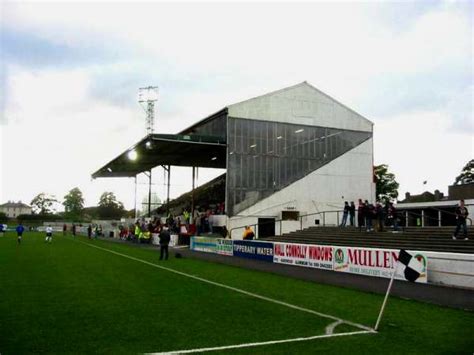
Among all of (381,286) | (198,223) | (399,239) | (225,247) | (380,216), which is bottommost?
(381,286)

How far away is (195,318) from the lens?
381 inches

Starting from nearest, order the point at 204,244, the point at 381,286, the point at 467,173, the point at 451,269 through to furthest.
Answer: the point at 381,286, the point at 451,269, the point at 204,244, the point at 467,173

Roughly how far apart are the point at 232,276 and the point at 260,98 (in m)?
26.6

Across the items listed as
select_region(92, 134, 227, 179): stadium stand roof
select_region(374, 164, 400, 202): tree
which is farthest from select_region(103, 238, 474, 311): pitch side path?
select_region(374, 164, 400, 202): tree

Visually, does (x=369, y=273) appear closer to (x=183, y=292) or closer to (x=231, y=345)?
(x=183, y=292)

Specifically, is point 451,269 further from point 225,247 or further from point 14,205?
point 14,205

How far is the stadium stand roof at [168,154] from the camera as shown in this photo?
129 feet

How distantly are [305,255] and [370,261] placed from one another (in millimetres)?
4040

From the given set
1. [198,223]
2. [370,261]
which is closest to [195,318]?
[370,261]

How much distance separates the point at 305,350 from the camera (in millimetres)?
7324

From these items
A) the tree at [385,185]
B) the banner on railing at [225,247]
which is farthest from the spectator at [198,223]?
the tree at [385,185]

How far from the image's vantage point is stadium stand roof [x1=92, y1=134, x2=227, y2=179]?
39438 mm

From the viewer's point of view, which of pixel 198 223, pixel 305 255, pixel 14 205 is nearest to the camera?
pixel 305 255

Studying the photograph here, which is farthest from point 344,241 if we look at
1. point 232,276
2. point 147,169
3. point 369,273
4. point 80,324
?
point 147,169
